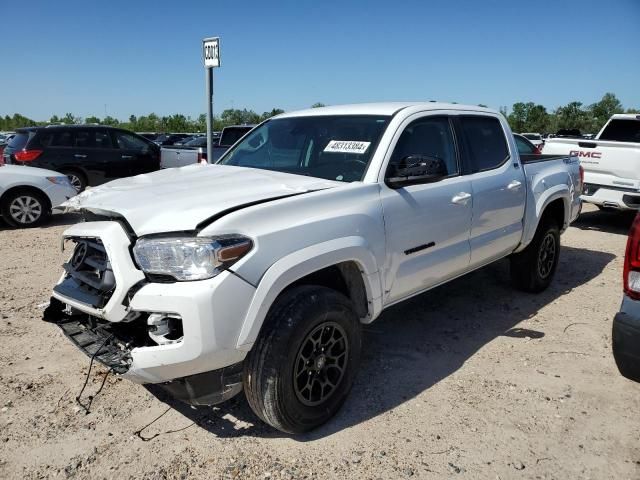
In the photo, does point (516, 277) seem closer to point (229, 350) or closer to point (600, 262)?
point (600, 262)

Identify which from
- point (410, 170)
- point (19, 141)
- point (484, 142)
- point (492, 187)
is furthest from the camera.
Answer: point (19, 141)

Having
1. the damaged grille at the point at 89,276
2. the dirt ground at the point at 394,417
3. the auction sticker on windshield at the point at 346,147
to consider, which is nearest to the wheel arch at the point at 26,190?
the dirt ground at the point at 394,417

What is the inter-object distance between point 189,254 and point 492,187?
275 cm

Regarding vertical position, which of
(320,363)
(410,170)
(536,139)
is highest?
(536,139)

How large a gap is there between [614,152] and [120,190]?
760cm

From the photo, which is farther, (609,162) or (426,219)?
(609,162)

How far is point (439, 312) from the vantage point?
4832mm

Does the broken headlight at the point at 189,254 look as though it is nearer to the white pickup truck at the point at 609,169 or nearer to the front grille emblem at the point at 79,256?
the front grille emblem at the point at 79,256

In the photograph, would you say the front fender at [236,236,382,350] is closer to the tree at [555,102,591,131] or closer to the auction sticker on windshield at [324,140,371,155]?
the auction sticker on windshield at [324,140,371,155]

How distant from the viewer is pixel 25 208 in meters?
8.23

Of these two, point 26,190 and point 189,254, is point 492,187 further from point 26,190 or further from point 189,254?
point 26,190

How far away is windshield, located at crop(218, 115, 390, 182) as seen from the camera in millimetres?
3365

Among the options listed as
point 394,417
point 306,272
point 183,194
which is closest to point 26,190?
point 183,194

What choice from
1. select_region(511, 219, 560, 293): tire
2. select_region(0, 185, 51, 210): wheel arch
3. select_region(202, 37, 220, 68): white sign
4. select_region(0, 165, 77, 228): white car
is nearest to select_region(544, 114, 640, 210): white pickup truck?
select_region(511, 219, 560, 293): tire
